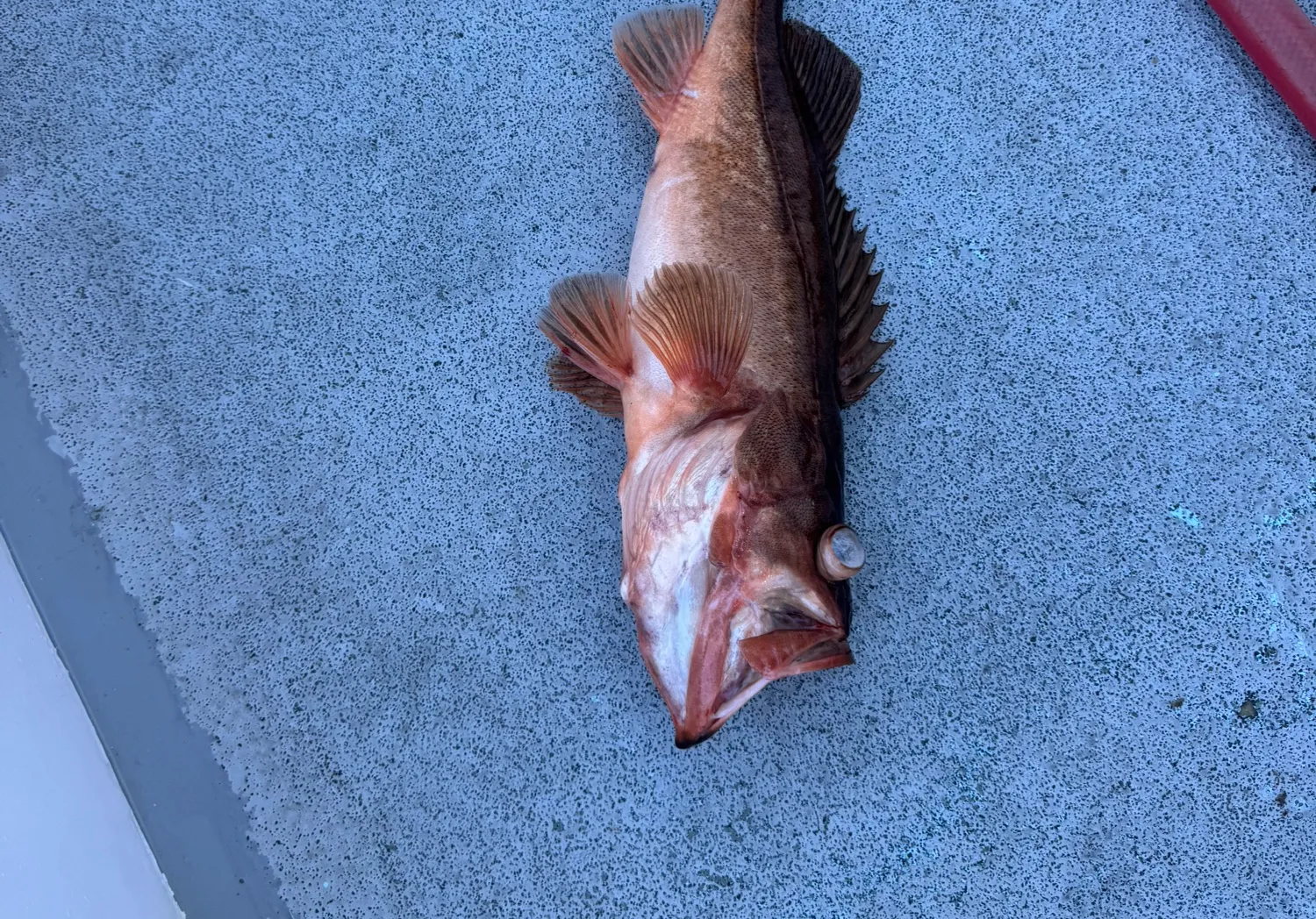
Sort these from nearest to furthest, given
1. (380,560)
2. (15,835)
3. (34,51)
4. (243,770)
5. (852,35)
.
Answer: (15,835) → (243,770) → (380,560) → (34,51) → (852,35)

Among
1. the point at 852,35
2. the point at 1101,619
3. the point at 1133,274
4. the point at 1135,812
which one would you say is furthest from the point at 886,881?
the point at 852,35

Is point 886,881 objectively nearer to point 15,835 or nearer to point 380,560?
point 380,560

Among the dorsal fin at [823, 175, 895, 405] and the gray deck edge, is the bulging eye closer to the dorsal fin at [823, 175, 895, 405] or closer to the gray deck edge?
the dorsal fin at [823, 175, 895, 405]

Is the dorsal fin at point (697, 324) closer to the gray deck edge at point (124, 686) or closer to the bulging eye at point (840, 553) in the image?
the bulging eye at point (840, 553)

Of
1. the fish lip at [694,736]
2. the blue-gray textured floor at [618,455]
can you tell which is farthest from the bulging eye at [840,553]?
the blue-gray textured floor at [618,455]

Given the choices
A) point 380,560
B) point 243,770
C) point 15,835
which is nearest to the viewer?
point 15,835

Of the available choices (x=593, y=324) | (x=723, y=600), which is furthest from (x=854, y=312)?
(x=723, y=600)

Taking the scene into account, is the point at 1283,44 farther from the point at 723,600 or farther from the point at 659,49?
the point at 723,600
